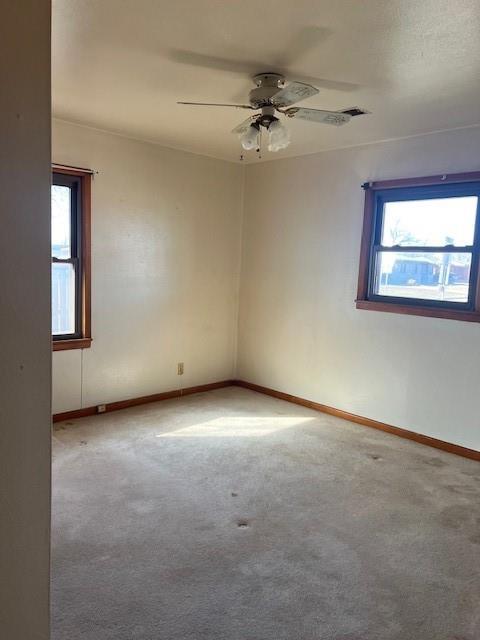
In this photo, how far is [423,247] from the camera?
153 inches

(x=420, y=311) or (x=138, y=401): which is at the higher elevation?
(x=420, y=311)

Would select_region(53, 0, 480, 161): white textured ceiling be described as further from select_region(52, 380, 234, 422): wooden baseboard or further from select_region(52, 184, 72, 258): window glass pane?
select_region(52, 380, 234, 422): wooden baseboard

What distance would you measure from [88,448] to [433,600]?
247cm

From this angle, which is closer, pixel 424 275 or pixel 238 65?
pixel 238 65

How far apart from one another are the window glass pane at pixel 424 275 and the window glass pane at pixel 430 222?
11 cm

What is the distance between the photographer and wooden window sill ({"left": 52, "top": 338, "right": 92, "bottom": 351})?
3.94 meters

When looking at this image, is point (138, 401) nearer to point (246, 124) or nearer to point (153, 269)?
→ point (153, 269)

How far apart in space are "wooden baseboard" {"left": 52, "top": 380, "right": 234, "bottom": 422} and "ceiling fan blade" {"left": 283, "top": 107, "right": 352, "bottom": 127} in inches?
114

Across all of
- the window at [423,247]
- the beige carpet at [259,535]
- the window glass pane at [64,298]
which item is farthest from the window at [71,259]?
the window at [423,247]

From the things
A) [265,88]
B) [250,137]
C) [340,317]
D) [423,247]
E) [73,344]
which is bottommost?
[73,344]

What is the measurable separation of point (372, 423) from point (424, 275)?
1.37 meters

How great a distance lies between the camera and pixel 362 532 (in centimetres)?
258

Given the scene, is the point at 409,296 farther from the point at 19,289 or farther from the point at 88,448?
the point at 19,289

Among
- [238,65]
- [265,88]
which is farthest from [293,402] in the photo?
[238,65]
